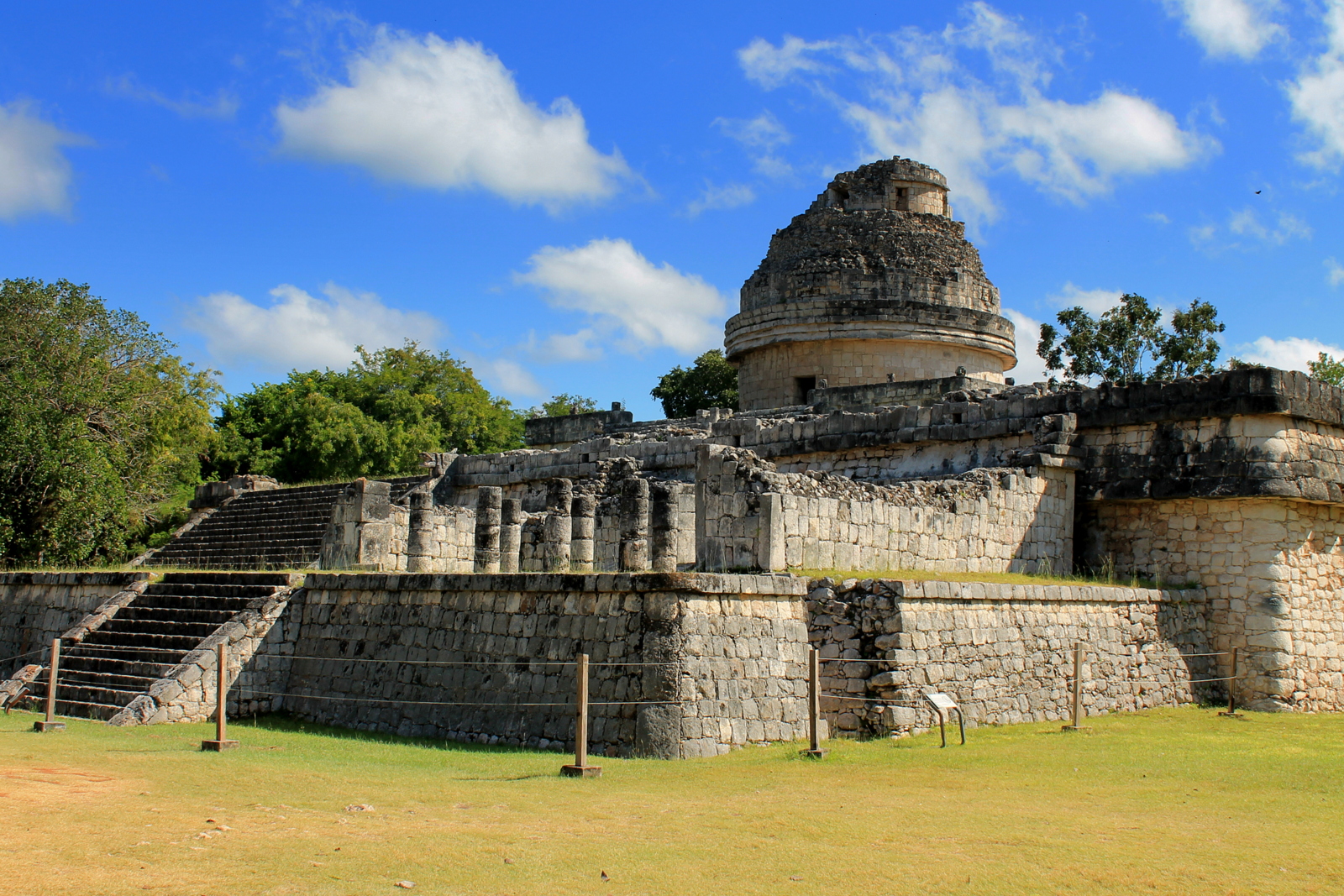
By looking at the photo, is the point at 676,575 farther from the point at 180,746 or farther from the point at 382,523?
the point at 382,523

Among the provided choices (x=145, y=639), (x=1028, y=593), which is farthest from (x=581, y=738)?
(x=145, y=639)

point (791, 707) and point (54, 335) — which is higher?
point (54, 335)

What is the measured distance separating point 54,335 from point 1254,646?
22.9 meters

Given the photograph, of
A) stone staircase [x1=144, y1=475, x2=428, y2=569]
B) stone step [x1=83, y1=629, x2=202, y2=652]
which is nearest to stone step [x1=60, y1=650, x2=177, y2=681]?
stone step [x1=83, y1=629, x2=202, y2=652]

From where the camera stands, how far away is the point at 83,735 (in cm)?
1109

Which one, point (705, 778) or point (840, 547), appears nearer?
point (705, 778)

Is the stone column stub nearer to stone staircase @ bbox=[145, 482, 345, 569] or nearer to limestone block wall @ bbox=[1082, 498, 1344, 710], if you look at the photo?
stone staircase @ bbox=[145, 482, 345, 569]

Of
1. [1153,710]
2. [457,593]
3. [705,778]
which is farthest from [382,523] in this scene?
[1153,710]

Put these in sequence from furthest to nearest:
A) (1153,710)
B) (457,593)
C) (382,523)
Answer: (382,523) < (1153,710) < (457,593)

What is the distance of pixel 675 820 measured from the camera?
738 centimetres

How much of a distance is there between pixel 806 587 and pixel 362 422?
26386mm

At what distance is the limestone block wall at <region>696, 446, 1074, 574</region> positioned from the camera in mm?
11844

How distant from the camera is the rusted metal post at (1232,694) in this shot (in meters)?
13.8

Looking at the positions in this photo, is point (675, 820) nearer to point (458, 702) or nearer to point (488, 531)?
point (458, 702)
